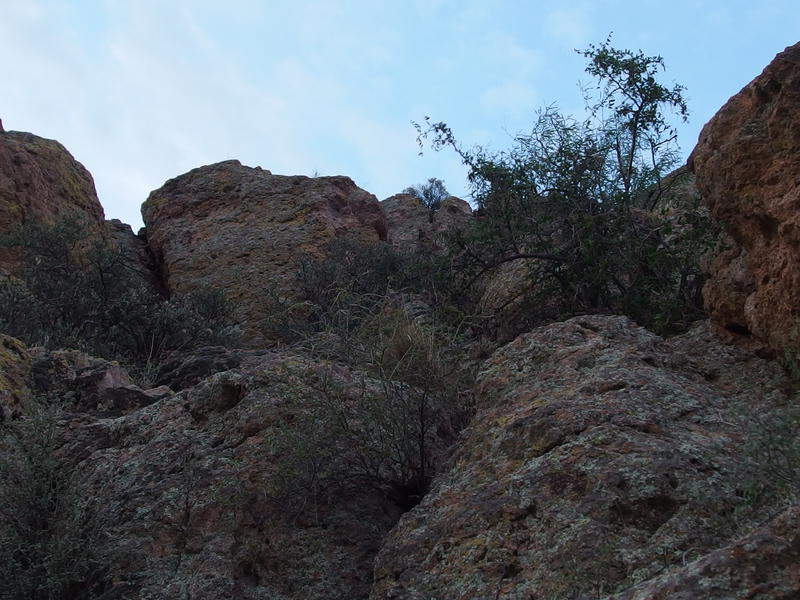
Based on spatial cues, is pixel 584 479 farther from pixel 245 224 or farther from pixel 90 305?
pixel 245 224

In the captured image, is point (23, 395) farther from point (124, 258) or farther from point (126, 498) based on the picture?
point (124, 258)

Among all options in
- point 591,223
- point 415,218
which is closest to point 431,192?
point 415,218

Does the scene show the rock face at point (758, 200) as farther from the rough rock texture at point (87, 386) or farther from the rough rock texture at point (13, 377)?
the rough rock texture at point (13, 377)

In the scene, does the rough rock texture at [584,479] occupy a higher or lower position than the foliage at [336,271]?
lower

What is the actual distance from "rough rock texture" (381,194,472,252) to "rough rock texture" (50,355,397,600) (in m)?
9.47

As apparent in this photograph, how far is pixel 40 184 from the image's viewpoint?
16000 mm

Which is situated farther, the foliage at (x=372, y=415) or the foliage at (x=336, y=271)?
the foliage at (x=336, y=271)

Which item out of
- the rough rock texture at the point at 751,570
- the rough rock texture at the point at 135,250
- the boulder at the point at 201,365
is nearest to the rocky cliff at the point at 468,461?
the rough rock texture at the point at 751,570

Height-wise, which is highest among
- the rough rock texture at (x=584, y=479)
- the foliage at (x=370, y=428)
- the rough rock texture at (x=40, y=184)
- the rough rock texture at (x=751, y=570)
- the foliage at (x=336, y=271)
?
the rough rock texture at (x=40, y=184)

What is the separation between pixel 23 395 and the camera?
6.70 meters

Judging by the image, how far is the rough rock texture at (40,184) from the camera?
50.3 ft

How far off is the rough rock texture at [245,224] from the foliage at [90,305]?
102cm

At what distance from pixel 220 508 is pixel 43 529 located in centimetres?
90

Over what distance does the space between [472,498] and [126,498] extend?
211 cm
